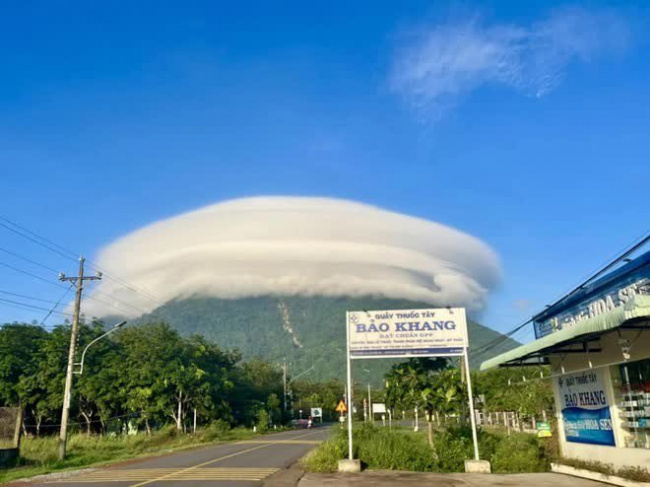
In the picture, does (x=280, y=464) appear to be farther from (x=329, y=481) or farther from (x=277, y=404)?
(x=277, y=404)

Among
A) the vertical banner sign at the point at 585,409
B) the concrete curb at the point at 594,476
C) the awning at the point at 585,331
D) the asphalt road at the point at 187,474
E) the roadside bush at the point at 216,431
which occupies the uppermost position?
the awning at the point at 585,331

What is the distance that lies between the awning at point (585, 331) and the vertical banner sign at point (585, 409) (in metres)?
1.02

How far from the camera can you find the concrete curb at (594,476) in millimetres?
12864

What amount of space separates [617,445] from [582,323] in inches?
181

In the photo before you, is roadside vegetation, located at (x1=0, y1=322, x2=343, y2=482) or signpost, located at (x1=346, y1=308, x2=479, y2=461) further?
roadside vegetation, located at (x1=0, y1=322, x2=343, y2=482)

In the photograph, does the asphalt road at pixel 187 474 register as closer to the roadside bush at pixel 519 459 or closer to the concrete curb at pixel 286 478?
the concrete curb at pixel 286 478

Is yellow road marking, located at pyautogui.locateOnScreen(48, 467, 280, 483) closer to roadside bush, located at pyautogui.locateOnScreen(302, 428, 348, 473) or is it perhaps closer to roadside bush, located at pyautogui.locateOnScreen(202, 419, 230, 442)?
roadside bush, located at pyautogui.locateOnScreen(302, 428, 348, 473)

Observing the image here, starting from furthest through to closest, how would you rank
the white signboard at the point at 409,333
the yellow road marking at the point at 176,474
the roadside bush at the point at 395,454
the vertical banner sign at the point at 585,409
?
the white signboard at the point at 409,333 → the roadside bush at the point at 395,454 → the yellow road marking at the point at 176,474 → the vertical banner sign at the point at 585,409

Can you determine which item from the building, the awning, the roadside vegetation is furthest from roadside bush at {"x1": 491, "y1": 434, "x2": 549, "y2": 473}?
the roadside vegetation

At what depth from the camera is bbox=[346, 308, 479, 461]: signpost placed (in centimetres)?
1900

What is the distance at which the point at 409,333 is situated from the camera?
19172mm

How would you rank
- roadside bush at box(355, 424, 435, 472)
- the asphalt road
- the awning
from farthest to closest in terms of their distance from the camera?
roadside bush at box(355, 424, 435, 472)
the asphalt road
the awning

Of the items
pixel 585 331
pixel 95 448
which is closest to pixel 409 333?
pixel 585 331

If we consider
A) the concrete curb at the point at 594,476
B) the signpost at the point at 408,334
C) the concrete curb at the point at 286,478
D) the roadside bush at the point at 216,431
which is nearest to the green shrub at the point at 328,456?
the concrete curb at the point at 286,478
